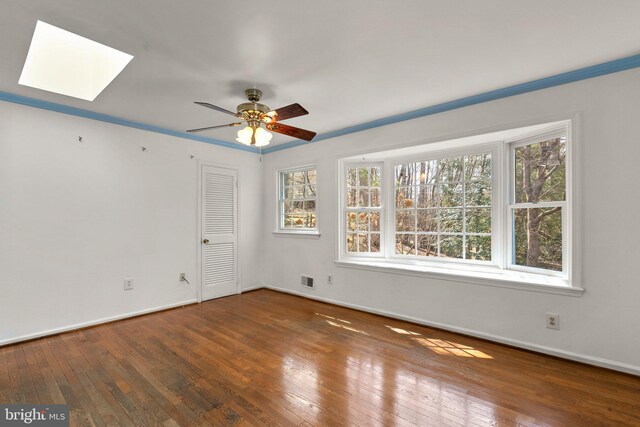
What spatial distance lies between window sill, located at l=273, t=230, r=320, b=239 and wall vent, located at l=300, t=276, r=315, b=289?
2.03ft

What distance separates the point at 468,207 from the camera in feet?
11.3

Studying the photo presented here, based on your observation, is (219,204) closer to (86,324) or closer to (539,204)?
(86,324)

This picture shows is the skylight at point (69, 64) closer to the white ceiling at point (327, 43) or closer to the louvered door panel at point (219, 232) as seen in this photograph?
the white ceiling at point (327, 43)

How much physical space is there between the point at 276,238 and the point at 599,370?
4.03 meters

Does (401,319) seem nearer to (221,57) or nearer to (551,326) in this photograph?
(551,326)

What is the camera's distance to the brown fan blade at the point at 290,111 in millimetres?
2346

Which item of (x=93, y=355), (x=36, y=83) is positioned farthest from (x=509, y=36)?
(x=93, y=355)

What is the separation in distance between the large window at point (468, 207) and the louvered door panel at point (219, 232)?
1776 mm

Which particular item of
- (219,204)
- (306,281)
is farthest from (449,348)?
(219,204)

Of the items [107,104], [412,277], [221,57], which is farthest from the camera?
[412,277]

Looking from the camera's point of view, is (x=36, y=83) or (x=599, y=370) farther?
(x=36, y=83)

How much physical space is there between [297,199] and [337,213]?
91cm

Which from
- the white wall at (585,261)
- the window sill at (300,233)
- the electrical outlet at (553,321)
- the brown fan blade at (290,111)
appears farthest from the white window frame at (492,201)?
the brown fan blade at (290,111)

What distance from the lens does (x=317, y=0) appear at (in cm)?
166
